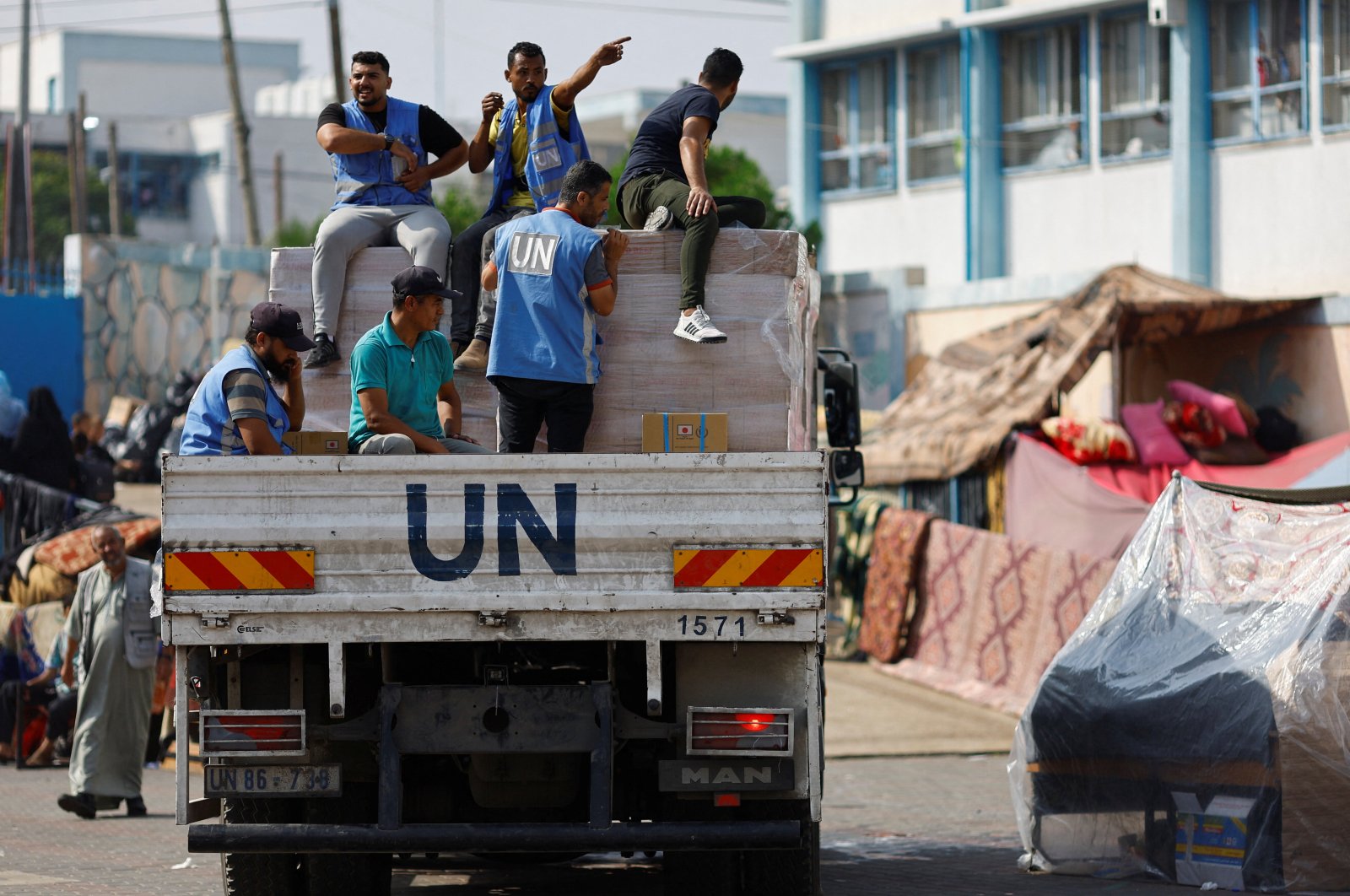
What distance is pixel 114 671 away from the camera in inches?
472

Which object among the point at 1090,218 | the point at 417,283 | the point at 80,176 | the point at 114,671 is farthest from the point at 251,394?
the point at 80,176

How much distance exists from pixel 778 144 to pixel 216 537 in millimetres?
58768

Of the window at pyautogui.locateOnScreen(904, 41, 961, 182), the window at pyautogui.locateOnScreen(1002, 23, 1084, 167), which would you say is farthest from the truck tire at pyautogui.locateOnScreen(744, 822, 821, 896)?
the window at pyautogui.locateOnScreen(904, 41, 961, 182)

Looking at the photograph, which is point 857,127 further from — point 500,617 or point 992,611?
point 500,617

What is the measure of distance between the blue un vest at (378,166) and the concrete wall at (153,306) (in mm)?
21513

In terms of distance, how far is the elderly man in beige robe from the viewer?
38.5 ft

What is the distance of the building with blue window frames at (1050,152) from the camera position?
20938mm

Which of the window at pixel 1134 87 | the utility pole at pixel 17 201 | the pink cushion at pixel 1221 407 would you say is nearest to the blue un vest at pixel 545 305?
the pink cushion at pixel 1221 407

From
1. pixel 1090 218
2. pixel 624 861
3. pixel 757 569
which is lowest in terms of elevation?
pixel 624 861

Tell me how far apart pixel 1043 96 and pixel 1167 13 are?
109 inches

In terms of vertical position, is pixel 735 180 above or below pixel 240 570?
above

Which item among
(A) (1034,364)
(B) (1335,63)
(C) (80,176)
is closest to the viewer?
(A) (1034,364)

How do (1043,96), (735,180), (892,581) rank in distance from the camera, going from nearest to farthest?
(892,581) < (1043,96) < (735,180)

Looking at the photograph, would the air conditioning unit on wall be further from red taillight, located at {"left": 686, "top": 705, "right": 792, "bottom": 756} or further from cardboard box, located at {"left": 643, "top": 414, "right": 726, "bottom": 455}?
red taillight, located at {"left": 686, "top": 705, "right": 792, "bottom": 756}
